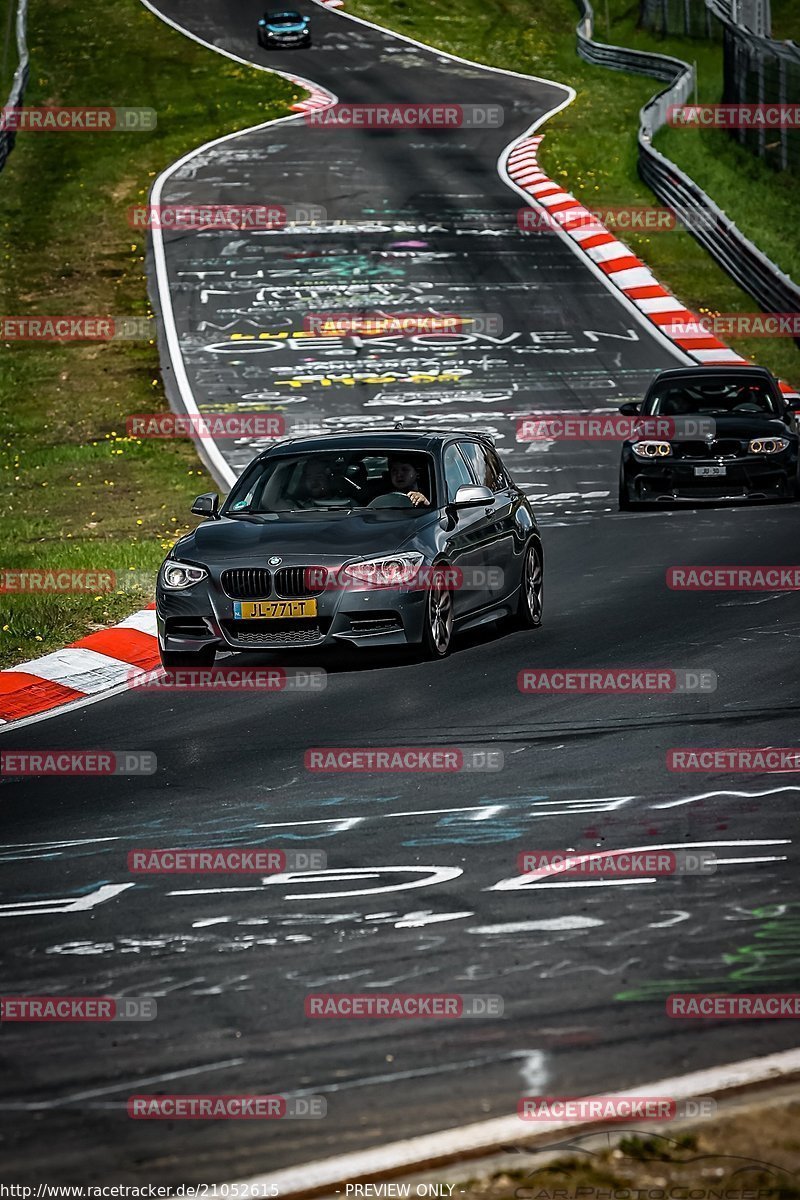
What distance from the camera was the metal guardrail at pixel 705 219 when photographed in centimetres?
3023

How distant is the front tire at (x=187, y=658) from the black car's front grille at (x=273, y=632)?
0.63ft

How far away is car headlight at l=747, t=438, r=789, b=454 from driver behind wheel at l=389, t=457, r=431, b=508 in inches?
288

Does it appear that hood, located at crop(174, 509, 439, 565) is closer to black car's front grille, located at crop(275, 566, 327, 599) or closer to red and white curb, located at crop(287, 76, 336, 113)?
black car's front grille, located at crop(275, 566, 327, 599)

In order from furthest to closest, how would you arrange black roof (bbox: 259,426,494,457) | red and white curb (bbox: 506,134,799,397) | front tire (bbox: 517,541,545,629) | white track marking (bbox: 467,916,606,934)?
red and white curb (bbox: 506,134,799,397), front tire (bbox: 517,541,545,629), black roof (bbox: 259,426,494,457), white track marking (bbox: 467,916,606,934)

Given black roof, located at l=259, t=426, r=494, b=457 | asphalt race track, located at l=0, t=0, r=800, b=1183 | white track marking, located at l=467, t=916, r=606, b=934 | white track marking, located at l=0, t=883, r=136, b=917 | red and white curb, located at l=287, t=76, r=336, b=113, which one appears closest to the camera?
asphalt race track, located at l=0, t=0, r=800, b=1183

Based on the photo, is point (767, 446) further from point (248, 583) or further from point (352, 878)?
point (352, 878)

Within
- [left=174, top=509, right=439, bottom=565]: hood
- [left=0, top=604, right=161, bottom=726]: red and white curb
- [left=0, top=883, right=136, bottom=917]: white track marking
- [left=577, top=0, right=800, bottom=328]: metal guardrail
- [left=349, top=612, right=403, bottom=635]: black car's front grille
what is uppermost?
[left=577, top=0, right=800, bottom=328]: metal guardrail

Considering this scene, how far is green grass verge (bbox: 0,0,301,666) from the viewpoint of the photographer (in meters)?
17.1

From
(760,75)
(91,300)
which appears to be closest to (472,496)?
(91,300)

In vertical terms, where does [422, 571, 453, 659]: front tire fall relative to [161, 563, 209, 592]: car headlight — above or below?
below

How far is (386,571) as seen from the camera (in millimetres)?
12016

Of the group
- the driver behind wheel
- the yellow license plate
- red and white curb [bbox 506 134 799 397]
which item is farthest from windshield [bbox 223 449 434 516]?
red and white curb [bbox 506 134 799 397]

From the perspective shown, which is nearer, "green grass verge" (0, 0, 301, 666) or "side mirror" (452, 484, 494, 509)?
"side mirror" (452, 484, 494, 509)

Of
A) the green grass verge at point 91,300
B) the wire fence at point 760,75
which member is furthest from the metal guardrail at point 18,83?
the wire fence at point 760,75
